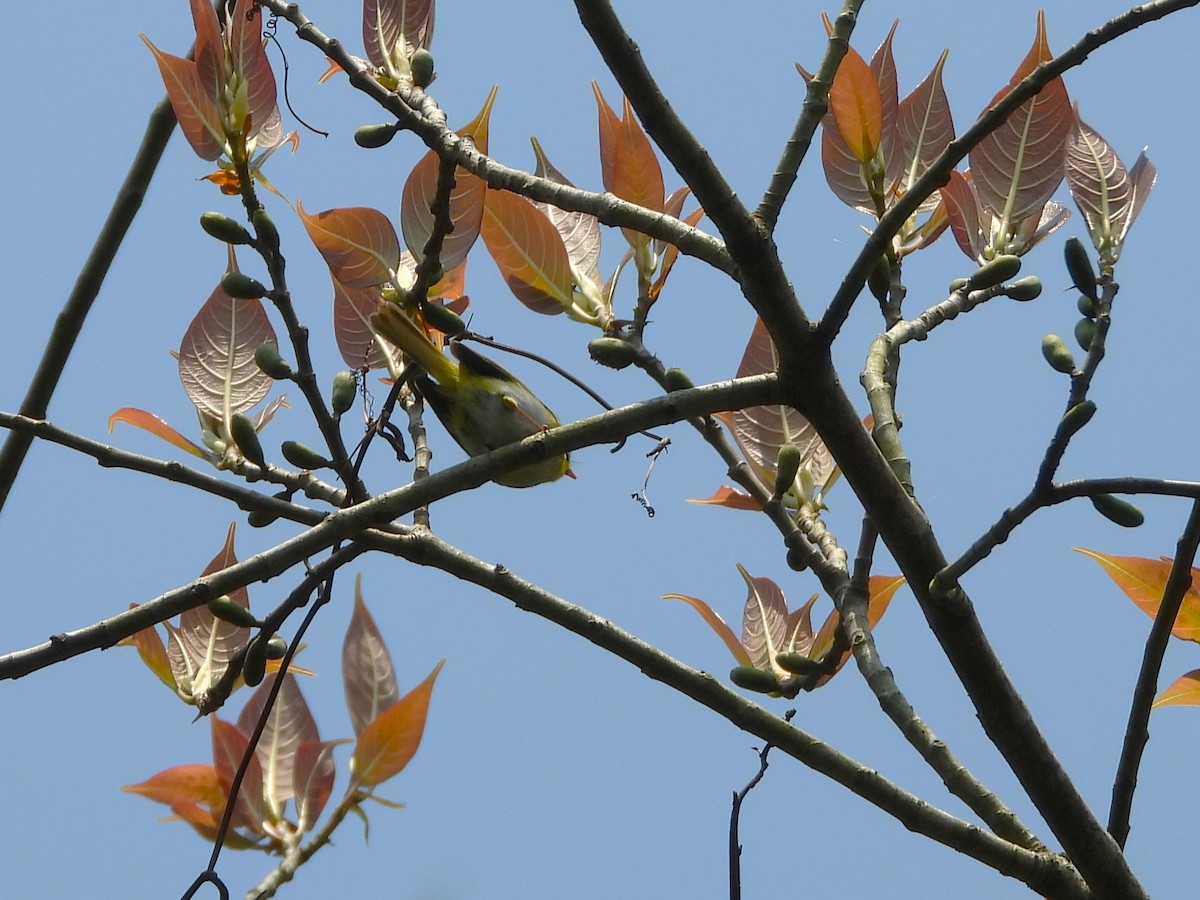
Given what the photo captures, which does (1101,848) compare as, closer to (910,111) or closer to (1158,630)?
(1158,630)

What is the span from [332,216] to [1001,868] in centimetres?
102

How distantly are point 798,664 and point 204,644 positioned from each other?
77 cm

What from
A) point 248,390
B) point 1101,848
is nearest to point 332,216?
point 248,390

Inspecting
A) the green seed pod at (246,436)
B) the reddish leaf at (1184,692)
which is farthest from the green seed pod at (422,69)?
the reddish leaf at (1184,692)

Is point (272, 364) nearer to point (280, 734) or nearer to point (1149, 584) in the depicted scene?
point (280, 734)

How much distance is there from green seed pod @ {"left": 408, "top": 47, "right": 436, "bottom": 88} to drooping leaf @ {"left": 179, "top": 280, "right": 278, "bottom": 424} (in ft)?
1.18

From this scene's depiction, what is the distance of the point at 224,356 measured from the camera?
1499 mm

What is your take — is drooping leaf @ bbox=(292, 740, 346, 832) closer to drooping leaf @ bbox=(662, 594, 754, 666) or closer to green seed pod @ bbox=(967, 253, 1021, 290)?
drooping leaf @ bbox=(662, 594, 754, 666)

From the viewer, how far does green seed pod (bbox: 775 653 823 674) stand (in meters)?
1.37

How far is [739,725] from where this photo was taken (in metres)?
1.15

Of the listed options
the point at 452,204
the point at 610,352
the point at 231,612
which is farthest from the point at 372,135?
the point at 231,612

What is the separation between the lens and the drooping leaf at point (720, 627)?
1520 mm

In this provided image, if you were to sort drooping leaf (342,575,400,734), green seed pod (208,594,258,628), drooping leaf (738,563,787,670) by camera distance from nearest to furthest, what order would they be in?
1. green seed pod (208,594,258,628)
2. drooping leaf (738,563,787,670)
3. drooping leaf (342,575,400,734)

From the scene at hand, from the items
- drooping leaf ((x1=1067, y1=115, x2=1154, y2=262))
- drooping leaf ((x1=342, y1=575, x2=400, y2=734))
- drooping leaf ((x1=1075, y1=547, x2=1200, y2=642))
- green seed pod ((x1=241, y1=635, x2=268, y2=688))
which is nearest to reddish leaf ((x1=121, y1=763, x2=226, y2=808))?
drooping leaf ((x1=342, y1=575, x2=400, y2=734))
